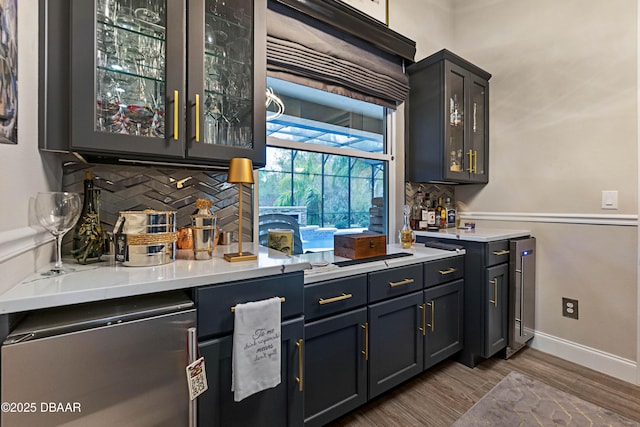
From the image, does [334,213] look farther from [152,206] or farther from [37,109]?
[37,109]

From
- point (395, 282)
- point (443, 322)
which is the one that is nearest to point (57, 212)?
point (395, 282)

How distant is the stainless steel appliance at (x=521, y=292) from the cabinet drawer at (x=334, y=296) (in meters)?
1.41

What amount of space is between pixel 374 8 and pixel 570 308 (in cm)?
283

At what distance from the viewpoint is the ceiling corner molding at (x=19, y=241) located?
0.81 metres

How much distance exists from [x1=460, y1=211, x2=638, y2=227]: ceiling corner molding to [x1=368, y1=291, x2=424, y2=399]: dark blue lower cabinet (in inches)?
55.7

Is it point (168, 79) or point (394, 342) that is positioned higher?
point (168, 79)

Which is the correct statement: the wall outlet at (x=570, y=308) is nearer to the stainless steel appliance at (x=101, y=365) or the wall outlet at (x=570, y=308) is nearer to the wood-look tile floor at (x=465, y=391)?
the wood-look tile floor at (x=465, y=391)

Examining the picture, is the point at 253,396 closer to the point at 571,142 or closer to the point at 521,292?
the point at 521,292

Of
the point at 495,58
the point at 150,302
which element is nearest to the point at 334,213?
the point at 150,302

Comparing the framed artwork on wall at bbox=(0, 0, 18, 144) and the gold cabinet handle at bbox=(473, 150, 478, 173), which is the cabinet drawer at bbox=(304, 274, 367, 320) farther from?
the gold cabinet handle at bbox=(473, 150, 478, 173)

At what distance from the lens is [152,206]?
1526 mm

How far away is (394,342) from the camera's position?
175cm

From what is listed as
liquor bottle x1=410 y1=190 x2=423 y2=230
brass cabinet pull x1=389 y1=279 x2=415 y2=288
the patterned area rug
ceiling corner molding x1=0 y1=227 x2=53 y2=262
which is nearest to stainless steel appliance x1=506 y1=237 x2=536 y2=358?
the patterned area rug

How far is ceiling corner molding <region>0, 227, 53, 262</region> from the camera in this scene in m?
0.81
